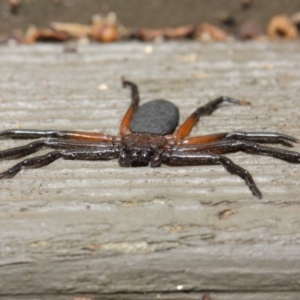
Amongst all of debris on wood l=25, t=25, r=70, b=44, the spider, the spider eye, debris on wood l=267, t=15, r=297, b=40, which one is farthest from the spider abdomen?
debris on wood l=267, t=15, r=297, b=40

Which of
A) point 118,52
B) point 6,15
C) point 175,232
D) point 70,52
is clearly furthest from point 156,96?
point 6,15

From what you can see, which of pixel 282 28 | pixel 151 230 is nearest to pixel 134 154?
pixel 151 230

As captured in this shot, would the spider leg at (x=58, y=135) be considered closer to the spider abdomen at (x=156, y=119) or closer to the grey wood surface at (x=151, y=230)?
the grey wood surface at (x=151, y=230)

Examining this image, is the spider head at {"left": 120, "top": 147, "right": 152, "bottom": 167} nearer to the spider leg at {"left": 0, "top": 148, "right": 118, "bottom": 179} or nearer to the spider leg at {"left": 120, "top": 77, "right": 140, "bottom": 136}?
the spider leg at {"left": 0, "top": 148, "right": 118, "bottom": 179}

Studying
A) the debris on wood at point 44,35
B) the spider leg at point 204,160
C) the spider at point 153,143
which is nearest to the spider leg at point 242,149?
the spider at point 153,143

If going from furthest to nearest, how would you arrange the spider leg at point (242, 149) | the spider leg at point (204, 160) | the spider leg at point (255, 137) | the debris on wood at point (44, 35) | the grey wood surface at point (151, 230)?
the debris on wood at point (44, 35) < the spider leg at point (255, 137) < the spider leg at point (242, 149) < the spider leg at point (204, 160) < the grey wood surface at point (151, 230)

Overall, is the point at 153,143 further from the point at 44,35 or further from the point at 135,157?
the point at 44,35
